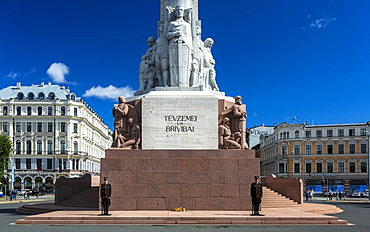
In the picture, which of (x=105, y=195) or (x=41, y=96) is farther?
(x=41, y=96)

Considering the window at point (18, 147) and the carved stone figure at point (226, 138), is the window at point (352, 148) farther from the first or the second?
the carved stone figure at point (226, 138)


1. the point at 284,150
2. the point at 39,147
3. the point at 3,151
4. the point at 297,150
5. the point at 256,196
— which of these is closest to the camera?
the point at 256,196

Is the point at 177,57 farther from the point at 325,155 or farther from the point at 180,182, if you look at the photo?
the point at 325,155

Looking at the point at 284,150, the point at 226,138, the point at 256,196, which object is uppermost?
the point at 226,138

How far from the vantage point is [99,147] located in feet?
319

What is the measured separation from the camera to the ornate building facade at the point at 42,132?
73375mm

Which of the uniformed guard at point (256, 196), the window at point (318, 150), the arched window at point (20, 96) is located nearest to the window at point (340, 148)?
the window at point (318, 150)

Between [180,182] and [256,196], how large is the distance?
330 cm

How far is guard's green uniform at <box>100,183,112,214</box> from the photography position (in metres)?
16.1

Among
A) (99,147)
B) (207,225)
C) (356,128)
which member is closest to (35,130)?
(99,147)

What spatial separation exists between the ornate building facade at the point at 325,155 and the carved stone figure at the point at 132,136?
60483 millimetres

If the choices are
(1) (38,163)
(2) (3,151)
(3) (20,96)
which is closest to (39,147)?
(1) (38,163)

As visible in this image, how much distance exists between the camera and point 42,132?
74875 millimetres

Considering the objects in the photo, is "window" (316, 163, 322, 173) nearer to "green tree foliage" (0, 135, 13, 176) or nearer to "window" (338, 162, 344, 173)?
"window" (338, 162, 344, 173)
